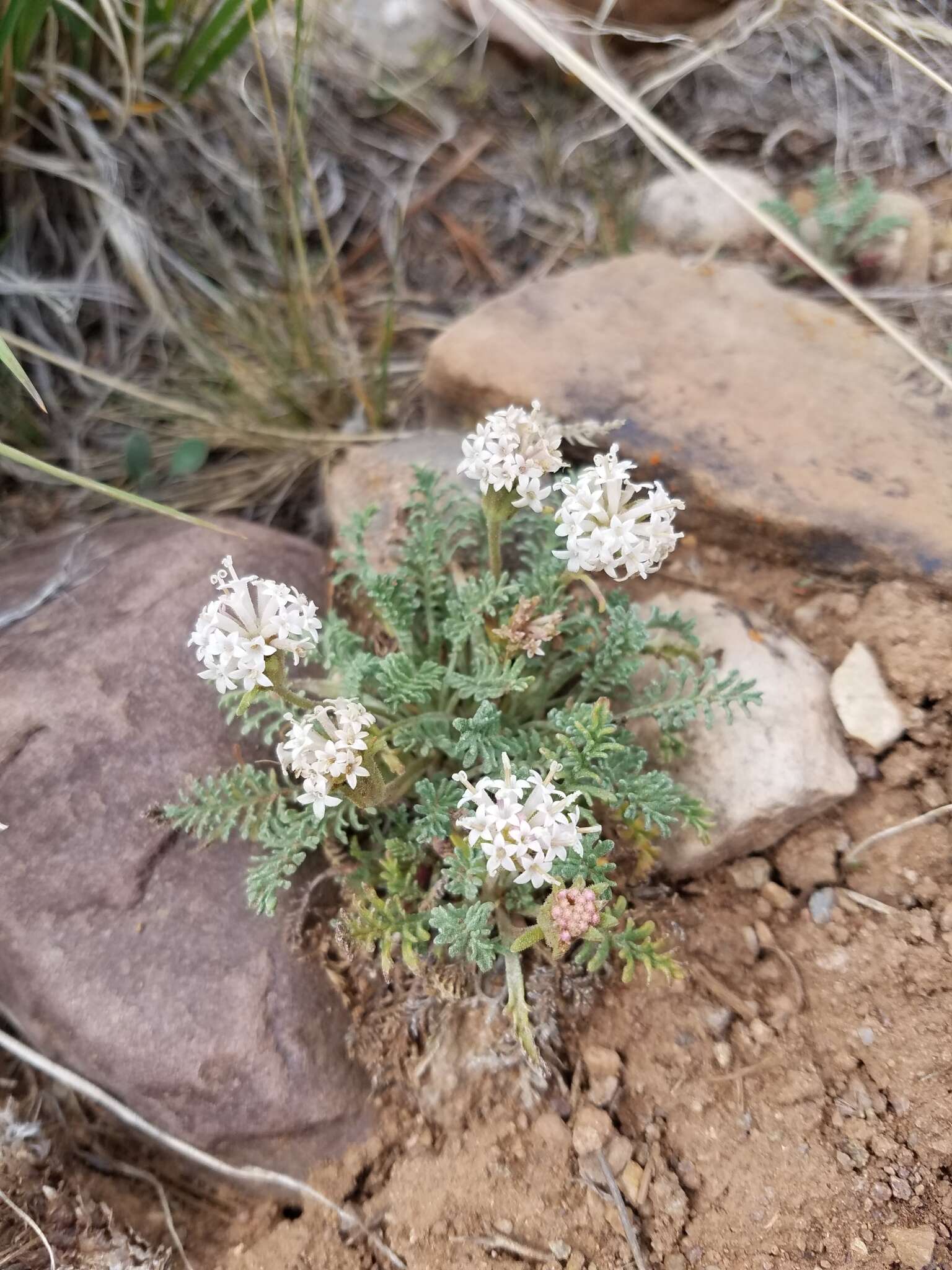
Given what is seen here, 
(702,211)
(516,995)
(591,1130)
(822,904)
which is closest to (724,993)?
(822,904)

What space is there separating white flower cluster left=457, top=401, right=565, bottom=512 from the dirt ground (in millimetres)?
1152

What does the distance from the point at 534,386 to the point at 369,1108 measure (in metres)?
2.14

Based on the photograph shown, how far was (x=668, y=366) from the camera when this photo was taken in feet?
10.2

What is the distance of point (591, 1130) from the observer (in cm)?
226

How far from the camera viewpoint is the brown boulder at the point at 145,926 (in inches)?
92.0

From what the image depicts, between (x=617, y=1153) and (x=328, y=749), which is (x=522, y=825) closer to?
(x=328, y=749)

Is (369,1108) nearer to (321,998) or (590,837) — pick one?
(321,998)

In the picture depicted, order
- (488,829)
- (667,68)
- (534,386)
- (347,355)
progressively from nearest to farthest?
(488,829), (534,386), (347,355), (667,68)

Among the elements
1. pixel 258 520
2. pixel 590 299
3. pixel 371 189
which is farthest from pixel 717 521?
pixel 371 189

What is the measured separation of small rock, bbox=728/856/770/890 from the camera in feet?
8.44

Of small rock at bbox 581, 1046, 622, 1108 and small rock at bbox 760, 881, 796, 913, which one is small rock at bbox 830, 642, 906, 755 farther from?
small rock at bbox 581, 1046, 622, 1108

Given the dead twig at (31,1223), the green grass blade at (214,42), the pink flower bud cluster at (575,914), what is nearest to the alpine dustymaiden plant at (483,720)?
the pink flower bud cluster at (575,914)

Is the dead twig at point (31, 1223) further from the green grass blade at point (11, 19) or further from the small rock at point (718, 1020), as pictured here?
the green grass blade at point (11, 19)

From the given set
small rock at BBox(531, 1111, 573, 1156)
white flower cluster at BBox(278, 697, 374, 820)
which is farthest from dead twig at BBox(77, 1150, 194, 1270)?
white flower cluster at BBox(278, 697, 374, 820)
